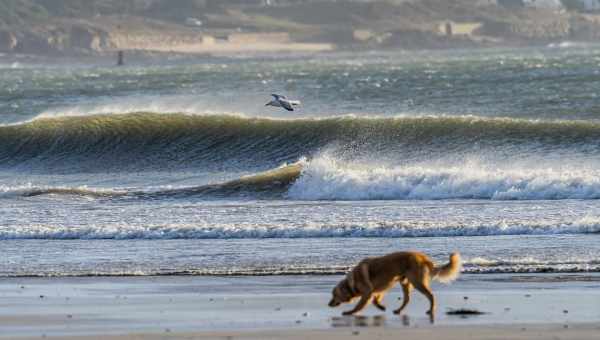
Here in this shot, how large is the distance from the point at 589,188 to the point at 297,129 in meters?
14.0

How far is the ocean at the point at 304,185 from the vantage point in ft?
54.6

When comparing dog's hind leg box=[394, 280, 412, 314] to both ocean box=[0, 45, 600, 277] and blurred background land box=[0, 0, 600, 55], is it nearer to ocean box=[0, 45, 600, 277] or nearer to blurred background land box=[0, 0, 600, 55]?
ocean box=[0, 45, 600, 277]

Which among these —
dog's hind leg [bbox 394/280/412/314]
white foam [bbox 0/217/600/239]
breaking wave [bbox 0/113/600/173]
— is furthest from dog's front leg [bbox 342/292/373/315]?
breaking wave [bbox 0/113/600/173]

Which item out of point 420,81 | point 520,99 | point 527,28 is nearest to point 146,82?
point 420,81

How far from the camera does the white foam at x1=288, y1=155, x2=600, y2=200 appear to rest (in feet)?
74.9

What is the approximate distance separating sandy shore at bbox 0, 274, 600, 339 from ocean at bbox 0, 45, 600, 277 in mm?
945

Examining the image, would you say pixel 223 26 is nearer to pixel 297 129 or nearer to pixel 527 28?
pixel 527 28

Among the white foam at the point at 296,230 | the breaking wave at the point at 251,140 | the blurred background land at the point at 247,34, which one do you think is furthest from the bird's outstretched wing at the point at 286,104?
the blurred background land at the point at 247,34

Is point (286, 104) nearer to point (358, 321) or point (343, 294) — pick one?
point (343, 294)

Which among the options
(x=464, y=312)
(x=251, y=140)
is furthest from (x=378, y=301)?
(x=251, y=140)

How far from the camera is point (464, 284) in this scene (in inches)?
549

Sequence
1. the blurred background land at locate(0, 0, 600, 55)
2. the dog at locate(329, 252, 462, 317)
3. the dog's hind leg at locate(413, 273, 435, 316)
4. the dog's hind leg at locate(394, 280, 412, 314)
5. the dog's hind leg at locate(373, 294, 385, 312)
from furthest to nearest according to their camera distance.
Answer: the blurred background land at locate(0, 0, 600, 55), the dog's hind leg at locate(373, 294, 385, 312), the dog's hind leg at locate(394, 280, 412, 314), the dog at locate(329, 252, 462, 317), the dog's hind leg at locate(413, 273, 435, 316)

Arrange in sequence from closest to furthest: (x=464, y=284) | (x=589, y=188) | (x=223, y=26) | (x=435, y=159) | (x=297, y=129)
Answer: (x=464, y=284), (x=589, y=188), (x=435, y=159), (x=297, y=129), (x=223, y=26)

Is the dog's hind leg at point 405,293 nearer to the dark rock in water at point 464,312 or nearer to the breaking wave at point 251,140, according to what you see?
the dark rock in water at point 464,312
